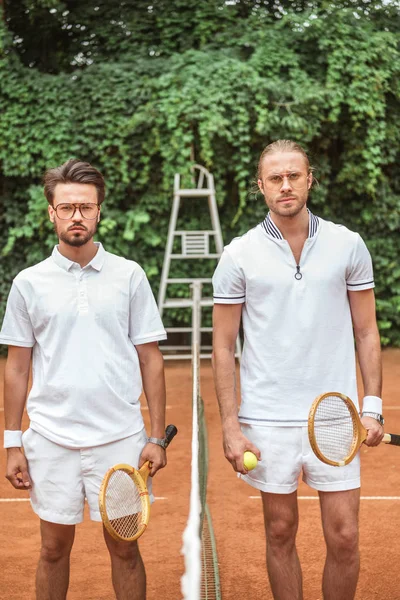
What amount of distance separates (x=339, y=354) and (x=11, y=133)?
9.25 m

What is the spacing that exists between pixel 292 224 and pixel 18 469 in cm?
136

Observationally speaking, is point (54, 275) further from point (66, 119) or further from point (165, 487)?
point (66, 119)

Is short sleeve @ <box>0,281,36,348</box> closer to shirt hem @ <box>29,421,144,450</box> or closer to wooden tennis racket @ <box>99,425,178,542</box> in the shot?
shirt hem @ <box>29,421,144,450</box>

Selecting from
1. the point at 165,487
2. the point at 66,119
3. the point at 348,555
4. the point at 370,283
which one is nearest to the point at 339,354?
the point at 370,283

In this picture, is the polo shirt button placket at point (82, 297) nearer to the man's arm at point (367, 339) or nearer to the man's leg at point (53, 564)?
the man's leg at point (53, 564)

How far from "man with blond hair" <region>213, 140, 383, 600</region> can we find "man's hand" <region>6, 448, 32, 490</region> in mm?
742

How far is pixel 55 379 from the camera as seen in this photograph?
298 centimetres

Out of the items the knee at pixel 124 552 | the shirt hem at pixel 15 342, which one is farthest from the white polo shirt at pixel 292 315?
the shirt hem at pixel 15 342

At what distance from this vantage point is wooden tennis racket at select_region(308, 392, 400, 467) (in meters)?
2.86

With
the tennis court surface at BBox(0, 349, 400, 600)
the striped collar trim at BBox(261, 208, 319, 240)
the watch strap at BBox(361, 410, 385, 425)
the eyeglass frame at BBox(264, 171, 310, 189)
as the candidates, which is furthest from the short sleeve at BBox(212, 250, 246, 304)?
the tennis court surface at BBox(0, 349, 400, 600)

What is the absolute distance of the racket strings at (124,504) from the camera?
2742 millimetres

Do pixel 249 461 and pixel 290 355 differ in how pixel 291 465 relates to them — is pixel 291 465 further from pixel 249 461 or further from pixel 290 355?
pixel 290 355

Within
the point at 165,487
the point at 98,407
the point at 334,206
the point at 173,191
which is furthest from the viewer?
the point at 334,206

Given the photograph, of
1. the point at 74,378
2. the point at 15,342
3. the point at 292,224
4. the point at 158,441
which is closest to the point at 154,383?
the point at 158,441
